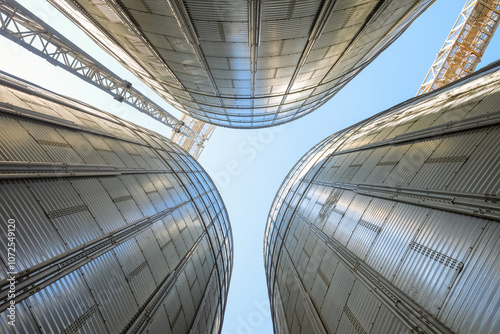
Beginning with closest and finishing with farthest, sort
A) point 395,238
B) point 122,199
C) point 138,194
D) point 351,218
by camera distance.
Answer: point 395,238 → point 122,199 → point 351,218 → point 138,194

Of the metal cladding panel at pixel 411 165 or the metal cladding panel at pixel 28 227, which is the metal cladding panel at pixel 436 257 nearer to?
the metal cladding panel at pixel 411 165

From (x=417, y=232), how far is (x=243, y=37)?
9.57m

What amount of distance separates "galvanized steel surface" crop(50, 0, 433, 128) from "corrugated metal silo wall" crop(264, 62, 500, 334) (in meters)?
5.08

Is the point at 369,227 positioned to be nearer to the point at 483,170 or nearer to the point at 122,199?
the point at 483,170

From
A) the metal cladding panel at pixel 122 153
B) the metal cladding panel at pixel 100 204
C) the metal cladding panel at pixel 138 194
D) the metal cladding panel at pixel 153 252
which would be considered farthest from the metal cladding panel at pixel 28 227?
the metal cladding panel at pixel 122 153

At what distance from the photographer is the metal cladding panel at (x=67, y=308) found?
565cm

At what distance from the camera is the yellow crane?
27.6m

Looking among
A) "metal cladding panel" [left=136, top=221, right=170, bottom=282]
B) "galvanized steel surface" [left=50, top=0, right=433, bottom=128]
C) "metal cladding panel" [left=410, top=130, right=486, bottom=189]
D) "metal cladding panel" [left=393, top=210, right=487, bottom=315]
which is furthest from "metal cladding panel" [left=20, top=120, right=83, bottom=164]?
"metal cladding panel" [left=410, top=130, right=486, bottom=189]

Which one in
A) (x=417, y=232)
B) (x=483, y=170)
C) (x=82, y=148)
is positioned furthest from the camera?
(x=82, y=148)

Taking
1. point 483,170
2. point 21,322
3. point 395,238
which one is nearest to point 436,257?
point 395,238

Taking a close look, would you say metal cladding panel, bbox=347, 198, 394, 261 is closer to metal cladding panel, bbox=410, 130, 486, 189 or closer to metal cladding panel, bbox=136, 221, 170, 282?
metal cladding panel, bbox=410, 130, 486, 189

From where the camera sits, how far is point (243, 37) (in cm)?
1109

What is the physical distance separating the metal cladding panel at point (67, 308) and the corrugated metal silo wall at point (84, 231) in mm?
21

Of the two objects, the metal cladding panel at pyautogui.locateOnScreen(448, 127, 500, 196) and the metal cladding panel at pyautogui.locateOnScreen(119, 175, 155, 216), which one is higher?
the metal cladding panel at pyautogui.locateOnScreen(448, 127, 500, 196)
